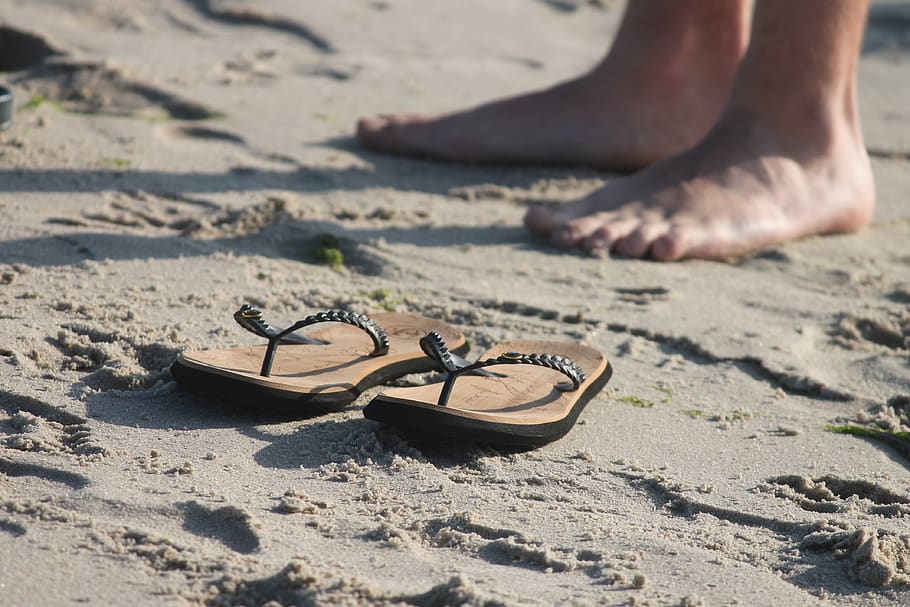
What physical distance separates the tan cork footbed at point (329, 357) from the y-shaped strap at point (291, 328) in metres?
0.02

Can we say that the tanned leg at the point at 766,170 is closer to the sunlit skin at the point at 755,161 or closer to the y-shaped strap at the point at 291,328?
the sunlit skin at the point at 755,161

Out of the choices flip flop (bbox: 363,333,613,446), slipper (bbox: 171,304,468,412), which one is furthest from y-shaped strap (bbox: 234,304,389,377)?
flip flop (bbox: 363,333,613,446)

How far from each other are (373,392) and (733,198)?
129 centimetres

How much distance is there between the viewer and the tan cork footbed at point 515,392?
1617mm

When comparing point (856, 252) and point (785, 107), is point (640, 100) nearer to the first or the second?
point (785, 107)

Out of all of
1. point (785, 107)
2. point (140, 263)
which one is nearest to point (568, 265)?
point (785, 107)

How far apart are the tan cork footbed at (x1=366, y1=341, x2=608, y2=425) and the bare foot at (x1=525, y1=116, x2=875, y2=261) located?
69 centimetres

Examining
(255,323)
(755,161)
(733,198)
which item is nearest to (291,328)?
(255,323)

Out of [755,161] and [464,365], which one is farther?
[755,161]

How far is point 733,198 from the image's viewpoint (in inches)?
106

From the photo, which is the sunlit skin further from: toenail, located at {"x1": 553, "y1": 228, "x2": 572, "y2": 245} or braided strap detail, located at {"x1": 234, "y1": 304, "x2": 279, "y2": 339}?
braided strap detail, located at {"x1": 234, "y1": 304, "x2": 279, "y2": 339}

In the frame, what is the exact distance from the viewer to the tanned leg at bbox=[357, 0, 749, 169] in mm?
3234

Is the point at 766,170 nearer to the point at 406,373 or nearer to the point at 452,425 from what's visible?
the point at 406,373

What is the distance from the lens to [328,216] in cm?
264
